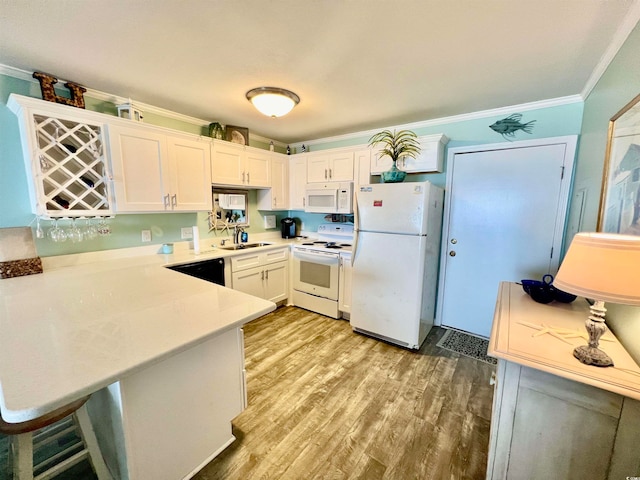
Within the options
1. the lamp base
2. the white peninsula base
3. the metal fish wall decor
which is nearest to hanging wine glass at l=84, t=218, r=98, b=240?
the white peninsula base

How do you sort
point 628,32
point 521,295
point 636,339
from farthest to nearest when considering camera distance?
point 521,295 < point 628,32 < point 636,339

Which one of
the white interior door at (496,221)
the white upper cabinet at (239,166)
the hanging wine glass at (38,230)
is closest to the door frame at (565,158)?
the white interior door at (496,221)

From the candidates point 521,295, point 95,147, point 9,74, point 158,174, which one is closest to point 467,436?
point 521,295

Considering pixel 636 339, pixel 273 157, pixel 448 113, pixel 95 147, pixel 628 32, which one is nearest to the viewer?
pixel 636 339

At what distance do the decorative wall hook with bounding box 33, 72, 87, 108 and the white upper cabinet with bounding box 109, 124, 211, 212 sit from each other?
Answer: 29cm

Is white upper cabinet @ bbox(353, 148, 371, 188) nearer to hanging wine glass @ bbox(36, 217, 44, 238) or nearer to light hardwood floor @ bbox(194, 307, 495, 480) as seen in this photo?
light hardwood floor @ bbox(194, 307, 495, 480)

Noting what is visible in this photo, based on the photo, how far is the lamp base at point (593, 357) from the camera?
0.96m

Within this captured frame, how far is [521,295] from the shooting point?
174cm

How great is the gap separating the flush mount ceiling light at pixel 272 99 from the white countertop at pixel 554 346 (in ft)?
7.21

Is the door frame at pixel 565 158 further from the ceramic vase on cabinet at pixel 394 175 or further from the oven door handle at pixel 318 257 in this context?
the oven door handle at pixel 318 257

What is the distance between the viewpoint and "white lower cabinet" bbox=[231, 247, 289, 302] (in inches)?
116

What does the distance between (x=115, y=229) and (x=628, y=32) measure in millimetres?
3876

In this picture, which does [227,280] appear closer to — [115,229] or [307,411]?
[115,229]

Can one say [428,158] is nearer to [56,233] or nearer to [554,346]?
[554,346]
